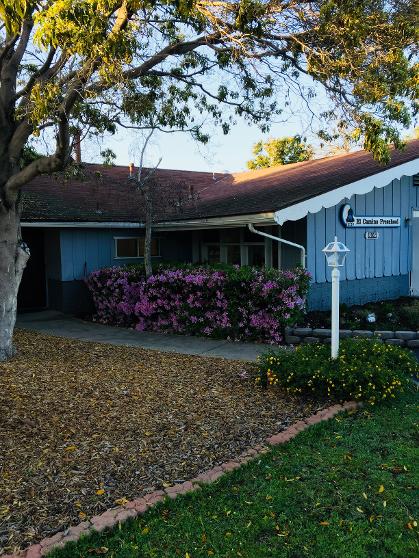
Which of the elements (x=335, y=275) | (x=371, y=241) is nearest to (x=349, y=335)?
(x=335, y=275)

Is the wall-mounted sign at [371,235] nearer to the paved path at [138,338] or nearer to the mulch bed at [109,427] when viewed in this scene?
the paved path at [138,338]

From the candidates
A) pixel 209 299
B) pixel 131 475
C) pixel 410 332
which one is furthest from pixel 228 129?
pixel 131 475

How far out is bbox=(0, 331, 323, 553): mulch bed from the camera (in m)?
3.71

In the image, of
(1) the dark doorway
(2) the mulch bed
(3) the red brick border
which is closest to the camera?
(3) the red brick border

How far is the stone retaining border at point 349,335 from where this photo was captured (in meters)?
8.63

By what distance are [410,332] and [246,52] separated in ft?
17.6

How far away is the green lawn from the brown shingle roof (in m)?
6.04

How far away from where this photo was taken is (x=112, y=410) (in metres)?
Result: 5.59

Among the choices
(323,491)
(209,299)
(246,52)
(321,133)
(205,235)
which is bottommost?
(323,491)

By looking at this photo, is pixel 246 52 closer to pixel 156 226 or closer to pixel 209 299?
pixel 209 299

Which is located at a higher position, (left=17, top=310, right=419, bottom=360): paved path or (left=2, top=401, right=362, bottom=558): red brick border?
(left=2, top=401, right=362, bottom=558): red brick border

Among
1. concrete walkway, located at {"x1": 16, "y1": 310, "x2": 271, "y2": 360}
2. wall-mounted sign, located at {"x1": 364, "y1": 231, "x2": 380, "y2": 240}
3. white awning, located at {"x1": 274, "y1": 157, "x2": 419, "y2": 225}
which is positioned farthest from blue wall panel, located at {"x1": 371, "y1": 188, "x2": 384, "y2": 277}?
concrete walkway, located at {"x1": 16, "y1": 310, "x2": 271, "y2": 360}

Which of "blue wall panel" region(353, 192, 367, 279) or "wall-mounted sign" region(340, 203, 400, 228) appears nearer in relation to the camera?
"wall-mounted sign" region(340, 203, 400, 228)

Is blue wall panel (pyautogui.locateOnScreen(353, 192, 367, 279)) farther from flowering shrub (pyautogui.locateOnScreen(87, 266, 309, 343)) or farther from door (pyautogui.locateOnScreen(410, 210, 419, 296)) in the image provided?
flowering shrub (pyautogui.locateOnScreen(87, 266, 309, 343))
